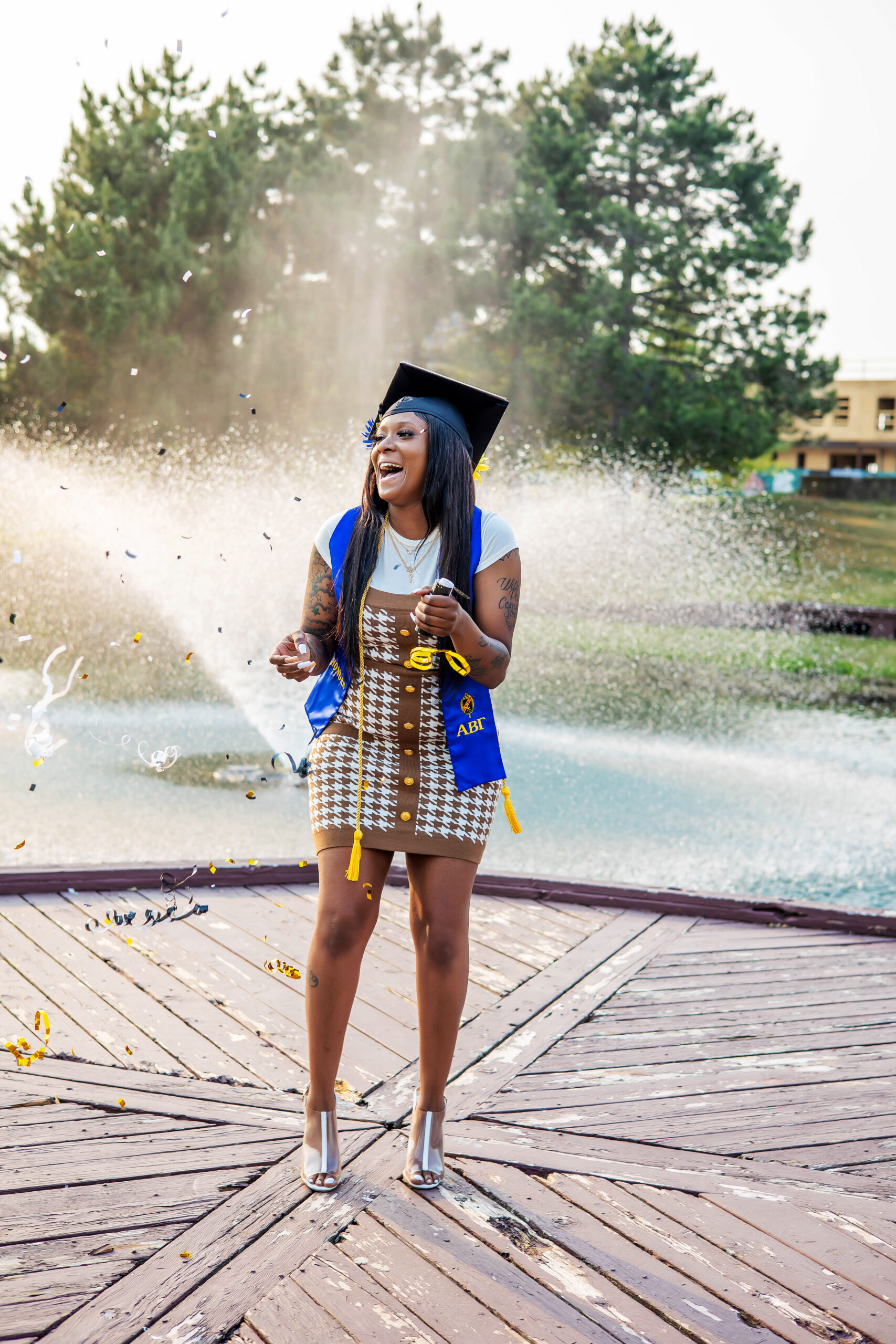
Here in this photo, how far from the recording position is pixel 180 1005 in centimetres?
331

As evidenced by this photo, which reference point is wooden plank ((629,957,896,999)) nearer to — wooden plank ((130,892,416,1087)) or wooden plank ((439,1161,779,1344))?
wooden plank ((130,892,416,1087))

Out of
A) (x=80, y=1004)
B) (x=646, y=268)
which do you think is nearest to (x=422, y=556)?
(x=80, y=1004)

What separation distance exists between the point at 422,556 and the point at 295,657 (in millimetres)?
327

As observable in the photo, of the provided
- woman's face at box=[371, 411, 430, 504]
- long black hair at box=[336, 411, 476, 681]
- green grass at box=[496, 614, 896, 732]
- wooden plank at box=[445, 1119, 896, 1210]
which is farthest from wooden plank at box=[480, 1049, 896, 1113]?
green grass at box=[496, 614, 896, 732]

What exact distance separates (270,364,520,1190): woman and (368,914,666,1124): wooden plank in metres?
0.37

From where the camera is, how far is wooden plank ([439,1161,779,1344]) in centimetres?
200

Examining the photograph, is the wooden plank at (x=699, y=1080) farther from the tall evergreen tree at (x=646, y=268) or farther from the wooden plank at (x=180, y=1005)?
the tall evergreen tree at (x=646, y=268)

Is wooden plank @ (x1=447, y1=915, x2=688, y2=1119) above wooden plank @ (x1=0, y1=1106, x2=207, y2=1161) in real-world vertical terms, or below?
above

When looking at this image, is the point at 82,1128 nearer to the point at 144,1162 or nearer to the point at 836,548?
the point at 144,1162

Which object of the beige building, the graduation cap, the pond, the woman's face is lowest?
the pond

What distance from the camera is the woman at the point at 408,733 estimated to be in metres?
2.38

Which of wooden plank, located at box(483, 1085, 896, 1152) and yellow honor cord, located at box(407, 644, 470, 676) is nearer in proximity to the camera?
yellow honor cord, located at box(407, 644, 470, 676)

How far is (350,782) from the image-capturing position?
8.00 feet

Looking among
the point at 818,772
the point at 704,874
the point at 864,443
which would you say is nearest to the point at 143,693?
the point at 818,772
